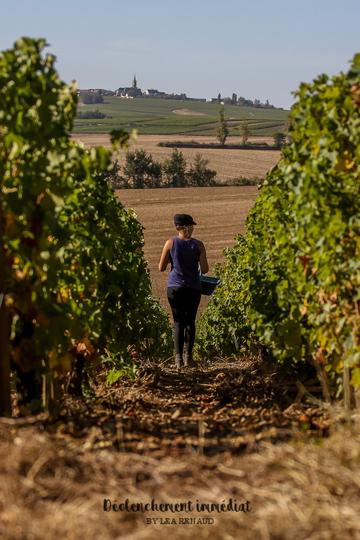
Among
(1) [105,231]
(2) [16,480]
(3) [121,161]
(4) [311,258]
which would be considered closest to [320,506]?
(2) [16,480]

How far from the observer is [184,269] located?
969 cm

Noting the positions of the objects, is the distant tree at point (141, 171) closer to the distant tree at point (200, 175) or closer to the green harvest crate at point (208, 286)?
the distant tree at point (200, 175)

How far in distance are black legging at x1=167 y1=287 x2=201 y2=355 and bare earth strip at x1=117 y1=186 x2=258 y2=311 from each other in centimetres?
1751

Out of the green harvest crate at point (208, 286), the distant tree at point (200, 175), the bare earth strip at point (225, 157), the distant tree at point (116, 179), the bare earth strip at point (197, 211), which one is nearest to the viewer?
the green harvest crate at point (208, 286)

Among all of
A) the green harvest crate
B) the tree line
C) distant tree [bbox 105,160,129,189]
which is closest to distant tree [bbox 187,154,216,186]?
the tree line

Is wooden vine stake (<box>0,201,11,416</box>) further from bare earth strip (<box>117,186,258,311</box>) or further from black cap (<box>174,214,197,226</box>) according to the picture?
bare earth strip (<box>117,186,258,311</box>)

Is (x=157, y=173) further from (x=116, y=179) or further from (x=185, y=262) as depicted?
(x=185, y=262)

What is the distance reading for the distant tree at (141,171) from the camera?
174ft

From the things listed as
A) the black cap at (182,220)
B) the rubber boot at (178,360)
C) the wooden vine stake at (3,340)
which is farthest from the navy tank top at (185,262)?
the wooden vine stake at (3,340)

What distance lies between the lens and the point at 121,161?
193 ft

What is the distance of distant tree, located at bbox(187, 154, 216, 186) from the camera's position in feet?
181

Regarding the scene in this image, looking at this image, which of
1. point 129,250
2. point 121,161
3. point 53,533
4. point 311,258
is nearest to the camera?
point 53,533

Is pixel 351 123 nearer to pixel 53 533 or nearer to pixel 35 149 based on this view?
pixel 35 149

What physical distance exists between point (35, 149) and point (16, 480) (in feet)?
6.58
